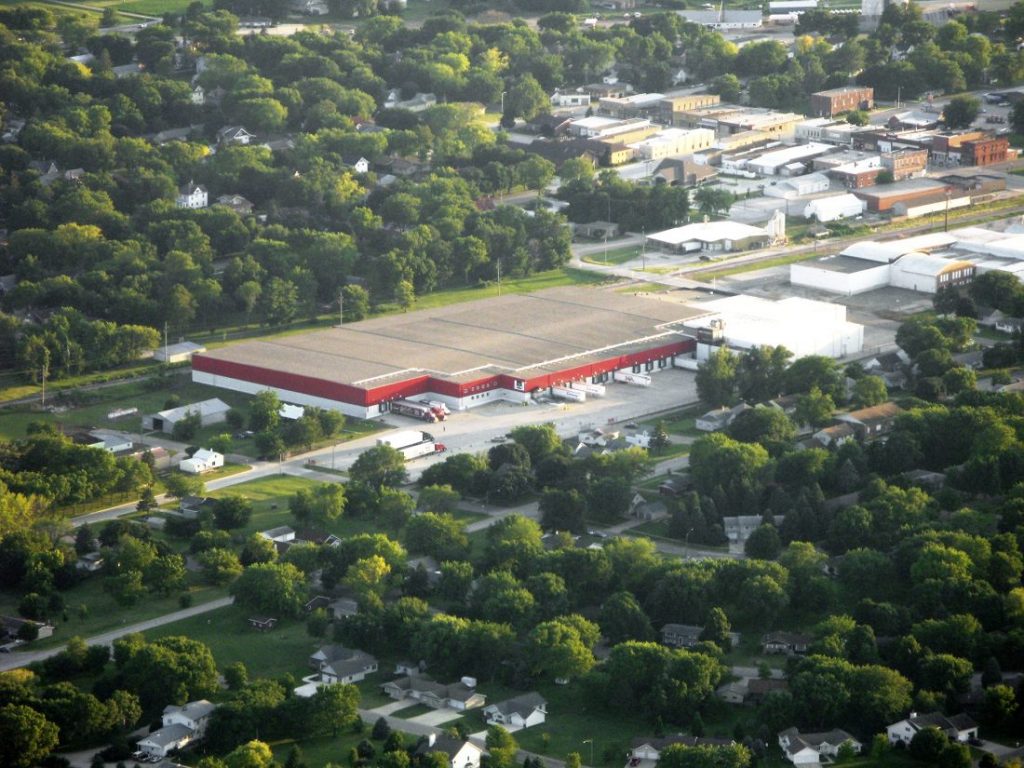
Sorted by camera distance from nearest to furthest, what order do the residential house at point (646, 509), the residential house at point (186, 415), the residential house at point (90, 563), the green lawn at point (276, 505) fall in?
the residential house at point (90, 563) → the green lawn at point (276, 505) → the residential house at point (646, 509) → the residential house at point (186, 415)

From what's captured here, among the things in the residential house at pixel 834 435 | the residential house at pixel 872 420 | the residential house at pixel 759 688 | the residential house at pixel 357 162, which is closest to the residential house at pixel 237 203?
the residential house at pixel 357 162

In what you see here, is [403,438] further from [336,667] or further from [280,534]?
[336,667]

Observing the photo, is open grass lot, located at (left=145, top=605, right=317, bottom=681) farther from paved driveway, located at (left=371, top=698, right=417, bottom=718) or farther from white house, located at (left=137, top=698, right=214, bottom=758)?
white house, located at (left=137, top=698, right=214, bottom=758)

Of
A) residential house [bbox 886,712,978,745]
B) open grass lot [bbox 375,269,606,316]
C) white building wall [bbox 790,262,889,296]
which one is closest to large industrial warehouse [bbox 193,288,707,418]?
open grass lot [bbox 375,269,606,316]

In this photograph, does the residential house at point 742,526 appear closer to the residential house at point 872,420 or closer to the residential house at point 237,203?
the residential house at point 872,420

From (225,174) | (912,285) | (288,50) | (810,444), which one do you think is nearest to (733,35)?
(288,50)
